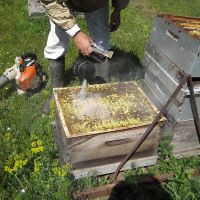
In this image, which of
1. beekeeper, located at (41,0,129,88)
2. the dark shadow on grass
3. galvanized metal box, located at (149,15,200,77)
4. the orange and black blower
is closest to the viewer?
galvanized metal box, located at (149,15,200,77)

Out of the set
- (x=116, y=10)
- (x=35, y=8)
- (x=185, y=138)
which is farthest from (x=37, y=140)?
(x=35, y=8)

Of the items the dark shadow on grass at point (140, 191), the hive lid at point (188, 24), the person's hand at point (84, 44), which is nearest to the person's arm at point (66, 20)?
the person's hand at point (84, 44)

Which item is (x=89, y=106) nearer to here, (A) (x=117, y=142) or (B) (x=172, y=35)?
(A) (x=117, y=142)

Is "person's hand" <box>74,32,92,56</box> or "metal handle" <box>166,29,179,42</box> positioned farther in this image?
"person's hand" <box>74,32,92,56</box>

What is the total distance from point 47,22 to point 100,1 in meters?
3.55

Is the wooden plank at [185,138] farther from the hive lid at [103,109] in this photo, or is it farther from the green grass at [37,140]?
the hive lid at [103,109]

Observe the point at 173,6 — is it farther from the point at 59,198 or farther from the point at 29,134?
the point at 59,198

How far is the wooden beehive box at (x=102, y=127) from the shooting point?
3826 mm

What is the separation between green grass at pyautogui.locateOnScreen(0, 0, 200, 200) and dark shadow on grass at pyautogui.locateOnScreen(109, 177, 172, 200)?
49 millimetres

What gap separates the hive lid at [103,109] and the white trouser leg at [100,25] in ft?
4.05

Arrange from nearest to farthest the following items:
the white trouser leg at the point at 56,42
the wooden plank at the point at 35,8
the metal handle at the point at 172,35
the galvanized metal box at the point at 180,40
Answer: the galvanized metal box at the point at 180,40 < the metal handle at the point at 172,35 < the white trouser leg at the point at 56,42 < the wooden plank at the point at 35,8

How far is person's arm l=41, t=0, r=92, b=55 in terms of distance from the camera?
421 cm

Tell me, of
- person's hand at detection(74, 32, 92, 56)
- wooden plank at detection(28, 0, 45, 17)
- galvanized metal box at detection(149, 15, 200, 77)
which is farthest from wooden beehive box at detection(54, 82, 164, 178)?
wooden plank at detection(28, 0, 45, 17)

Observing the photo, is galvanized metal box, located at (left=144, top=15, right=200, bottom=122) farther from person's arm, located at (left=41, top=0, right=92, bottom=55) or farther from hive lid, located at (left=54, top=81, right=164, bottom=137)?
person's arm, located at (left=41, top=0, right=92, bottom=55)
